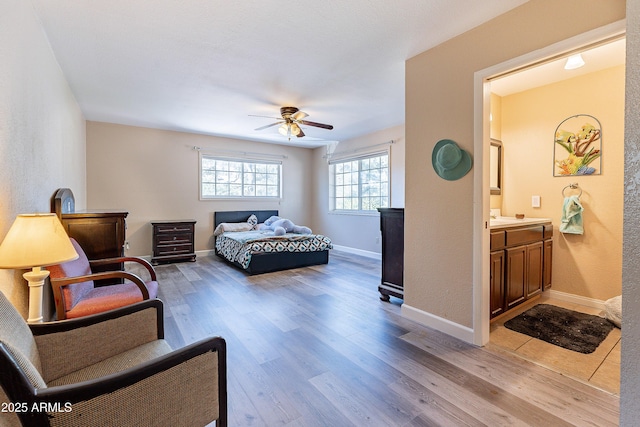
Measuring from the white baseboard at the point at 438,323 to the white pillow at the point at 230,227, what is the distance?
3.99 metres

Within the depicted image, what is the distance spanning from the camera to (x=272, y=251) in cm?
461

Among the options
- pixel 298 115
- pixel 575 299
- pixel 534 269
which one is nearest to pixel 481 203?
pixel 534 269

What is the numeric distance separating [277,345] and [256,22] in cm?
254

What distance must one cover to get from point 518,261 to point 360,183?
12.4 feet

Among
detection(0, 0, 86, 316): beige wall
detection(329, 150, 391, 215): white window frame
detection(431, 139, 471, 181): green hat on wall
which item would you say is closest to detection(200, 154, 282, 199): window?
detection(329, 150, 391, 215): white window frame

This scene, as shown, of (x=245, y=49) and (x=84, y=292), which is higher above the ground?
(x=245, y=49)

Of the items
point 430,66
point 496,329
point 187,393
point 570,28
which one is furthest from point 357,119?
point 187,393

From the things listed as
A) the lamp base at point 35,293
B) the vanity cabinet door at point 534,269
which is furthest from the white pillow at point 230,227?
the vanity cabinet door at point 534,269

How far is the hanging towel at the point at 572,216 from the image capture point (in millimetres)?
3178

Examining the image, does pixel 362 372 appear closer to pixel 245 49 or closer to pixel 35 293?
pixel 35 293

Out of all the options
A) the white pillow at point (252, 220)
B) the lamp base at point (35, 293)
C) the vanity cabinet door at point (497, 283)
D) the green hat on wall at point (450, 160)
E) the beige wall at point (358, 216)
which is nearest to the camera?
the lamp base at point (35, 293)

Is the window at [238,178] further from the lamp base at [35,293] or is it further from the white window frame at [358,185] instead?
the lamp base at [35,293]

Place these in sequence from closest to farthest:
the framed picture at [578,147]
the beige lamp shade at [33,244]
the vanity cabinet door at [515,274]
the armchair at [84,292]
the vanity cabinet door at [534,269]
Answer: the beige lamp shade at [33,244], the armchair at [84,292], the vanity cabinet door at [515,274], the vanity cabinet door at [534,269], the framed picture at [578,147]

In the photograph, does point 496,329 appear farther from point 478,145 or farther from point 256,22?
point 256,22
